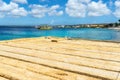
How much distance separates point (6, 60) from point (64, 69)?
1018 mm

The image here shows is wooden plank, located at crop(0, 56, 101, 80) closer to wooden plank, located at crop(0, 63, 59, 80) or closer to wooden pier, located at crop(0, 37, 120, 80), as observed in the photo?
wooden pier, located at crop(0, 37, 120, 80)

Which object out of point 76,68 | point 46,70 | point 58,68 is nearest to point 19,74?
point 46,70

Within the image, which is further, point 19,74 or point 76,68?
point 76,68

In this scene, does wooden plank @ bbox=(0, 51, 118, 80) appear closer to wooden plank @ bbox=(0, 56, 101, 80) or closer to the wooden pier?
the wooden pier

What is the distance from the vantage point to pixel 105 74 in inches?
95.5

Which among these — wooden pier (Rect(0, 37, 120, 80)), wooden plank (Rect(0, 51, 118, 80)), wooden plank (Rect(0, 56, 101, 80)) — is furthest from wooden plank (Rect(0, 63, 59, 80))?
wooden plank (Rect(0, 51, 118, 80))

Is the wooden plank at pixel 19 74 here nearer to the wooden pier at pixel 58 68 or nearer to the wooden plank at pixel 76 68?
the wooden pier at pixel 58 68

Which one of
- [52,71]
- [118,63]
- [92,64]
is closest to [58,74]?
[52,71]

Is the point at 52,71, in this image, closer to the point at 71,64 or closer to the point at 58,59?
the point at 71,64

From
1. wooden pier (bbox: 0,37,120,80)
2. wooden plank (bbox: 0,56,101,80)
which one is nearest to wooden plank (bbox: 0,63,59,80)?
wooden pier (bbox: 0,37,120,80)

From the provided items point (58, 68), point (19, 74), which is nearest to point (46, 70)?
point (58, 68)

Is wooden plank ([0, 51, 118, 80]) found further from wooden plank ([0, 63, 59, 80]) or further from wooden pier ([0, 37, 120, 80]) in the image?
wooden plank ([0, 63, 59, 80])

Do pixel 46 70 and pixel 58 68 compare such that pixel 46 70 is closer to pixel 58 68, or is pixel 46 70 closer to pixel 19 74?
pixel 58 68

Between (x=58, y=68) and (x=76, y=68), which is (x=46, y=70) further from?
(x=76, y=68)
